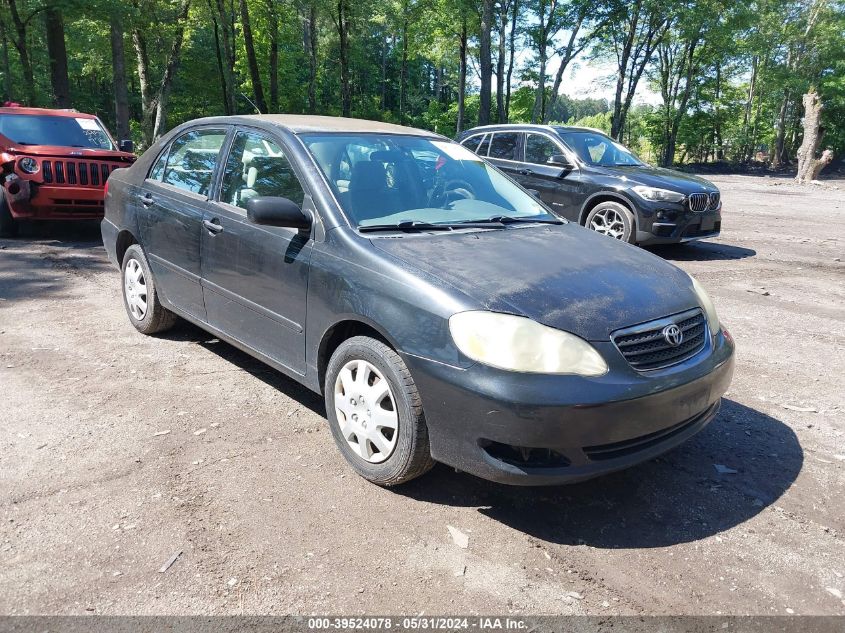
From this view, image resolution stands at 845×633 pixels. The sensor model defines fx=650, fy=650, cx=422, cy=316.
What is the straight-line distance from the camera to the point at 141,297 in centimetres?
532

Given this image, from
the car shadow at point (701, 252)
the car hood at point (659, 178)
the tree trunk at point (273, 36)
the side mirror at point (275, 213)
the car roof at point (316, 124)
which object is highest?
the tree trunk at point (273, 36)

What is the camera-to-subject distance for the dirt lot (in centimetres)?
251

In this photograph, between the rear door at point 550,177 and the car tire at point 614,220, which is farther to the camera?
the rear door at point 550,177

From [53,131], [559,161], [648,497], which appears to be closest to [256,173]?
[648,497]

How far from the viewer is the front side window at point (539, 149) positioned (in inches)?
398

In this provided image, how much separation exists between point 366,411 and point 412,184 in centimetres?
148

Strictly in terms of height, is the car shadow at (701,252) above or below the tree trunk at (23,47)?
below

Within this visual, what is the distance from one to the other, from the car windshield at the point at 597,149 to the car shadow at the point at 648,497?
22.8ft

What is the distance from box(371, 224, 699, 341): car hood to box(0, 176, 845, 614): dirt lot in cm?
95

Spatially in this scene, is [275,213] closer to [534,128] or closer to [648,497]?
[648,497]

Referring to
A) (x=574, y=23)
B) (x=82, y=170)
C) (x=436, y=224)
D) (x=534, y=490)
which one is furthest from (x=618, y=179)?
(x=574, y=23)

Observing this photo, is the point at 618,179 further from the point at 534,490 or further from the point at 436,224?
the point at 534,490

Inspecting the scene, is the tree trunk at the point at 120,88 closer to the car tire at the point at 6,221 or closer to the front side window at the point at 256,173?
the car tire at the point at 6,221

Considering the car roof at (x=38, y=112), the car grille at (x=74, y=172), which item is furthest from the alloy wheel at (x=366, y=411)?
the car roof at (x=38, y=112)
